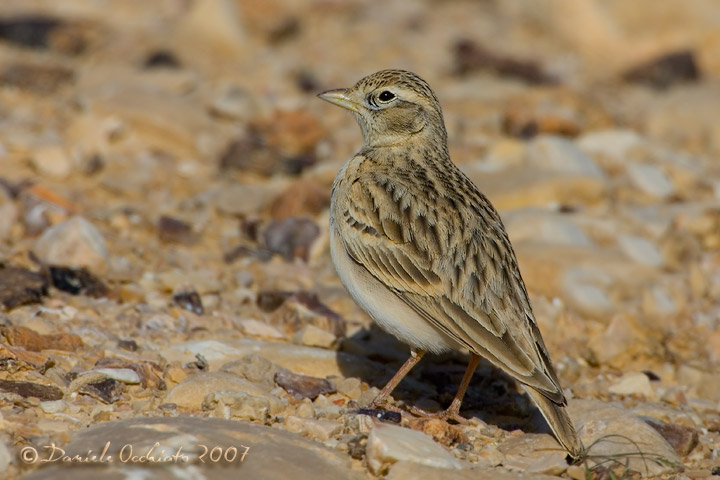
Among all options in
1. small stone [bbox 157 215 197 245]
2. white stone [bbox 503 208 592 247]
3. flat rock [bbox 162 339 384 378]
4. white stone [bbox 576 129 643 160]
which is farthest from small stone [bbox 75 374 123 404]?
white stone [bbox 576 129 643 160]

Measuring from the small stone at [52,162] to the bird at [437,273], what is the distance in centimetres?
339

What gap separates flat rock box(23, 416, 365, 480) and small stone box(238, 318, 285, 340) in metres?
1.61

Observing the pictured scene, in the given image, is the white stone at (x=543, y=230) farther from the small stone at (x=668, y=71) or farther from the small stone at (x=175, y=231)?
the small stone at (x=668, y=71)

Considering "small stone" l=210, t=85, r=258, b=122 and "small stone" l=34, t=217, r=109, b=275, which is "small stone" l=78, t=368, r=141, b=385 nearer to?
"small stone" l=34, t=217, r=109, b=275

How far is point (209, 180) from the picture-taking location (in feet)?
29.5

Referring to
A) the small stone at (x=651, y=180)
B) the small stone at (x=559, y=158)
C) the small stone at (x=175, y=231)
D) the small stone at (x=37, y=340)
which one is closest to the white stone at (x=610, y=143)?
the small stone at (x=651, y=180)

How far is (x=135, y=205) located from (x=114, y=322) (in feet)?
7.51

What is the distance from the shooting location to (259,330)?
6375 millimetres

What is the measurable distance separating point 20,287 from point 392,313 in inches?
93.4

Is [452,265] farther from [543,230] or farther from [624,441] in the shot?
[543,230]

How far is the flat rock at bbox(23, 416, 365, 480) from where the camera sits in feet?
13.2

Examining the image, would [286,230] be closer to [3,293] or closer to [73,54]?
[3,293]

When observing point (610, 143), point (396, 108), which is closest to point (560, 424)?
point (396, 108)

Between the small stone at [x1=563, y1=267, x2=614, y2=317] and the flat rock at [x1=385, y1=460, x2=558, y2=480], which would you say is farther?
the small stone at [x1=563, y1=267, x2=614, y2=317]
